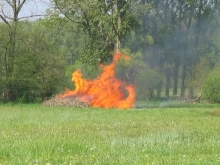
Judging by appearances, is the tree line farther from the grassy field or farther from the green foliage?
the grassy field

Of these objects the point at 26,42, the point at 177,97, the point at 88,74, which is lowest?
the point at 177,97

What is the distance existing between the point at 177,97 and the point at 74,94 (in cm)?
1347

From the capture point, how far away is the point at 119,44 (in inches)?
1281

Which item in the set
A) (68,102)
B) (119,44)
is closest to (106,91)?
(68,102)

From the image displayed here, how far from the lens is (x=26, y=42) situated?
31594mm

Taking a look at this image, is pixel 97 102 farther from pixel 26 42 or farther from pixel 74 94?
pixel 26 42

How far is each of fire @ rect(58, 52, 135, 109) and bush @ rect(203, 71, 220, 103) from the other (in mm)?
7507

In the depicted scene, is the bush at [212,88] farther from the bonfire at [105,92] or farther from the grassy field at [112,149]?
the grassy field at [112,149]

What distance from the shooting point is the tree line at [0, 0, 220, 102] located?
30844mm

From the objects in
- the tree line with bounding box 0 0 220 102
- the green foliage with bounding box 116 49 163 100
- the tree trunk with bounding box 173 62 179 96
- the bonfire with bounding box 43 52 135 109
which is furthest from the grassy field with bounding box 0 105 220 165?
the tree trunk with bounding box 173 62 179 96

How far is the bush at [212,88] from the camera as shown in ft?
107

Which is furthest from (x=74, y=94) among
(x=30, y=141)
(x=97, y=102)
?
(x=30, y=141)

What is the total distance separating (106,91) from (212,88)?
1031 cm

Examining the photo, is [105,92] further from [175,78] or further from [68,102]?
[175,78]
